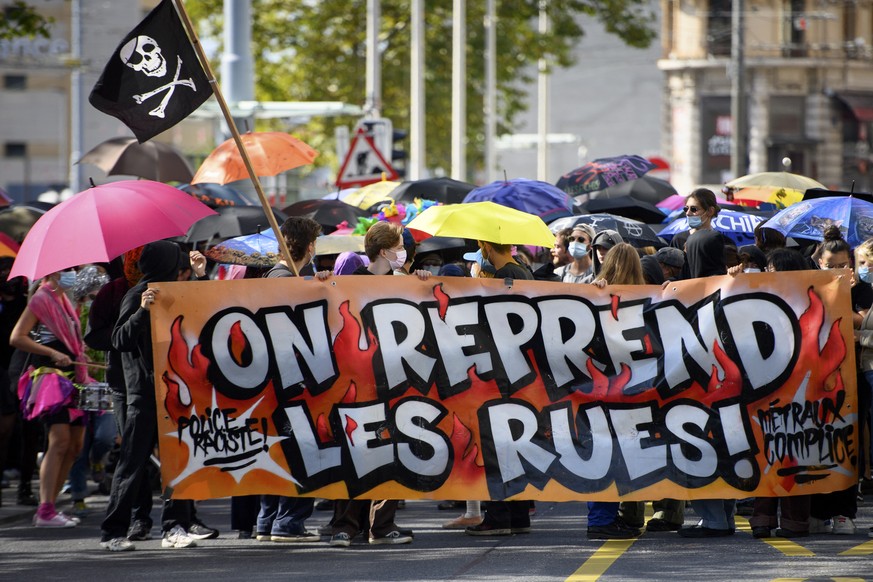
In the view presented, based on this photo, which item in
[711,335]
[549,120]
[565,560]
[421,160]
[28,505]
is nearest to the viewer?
[565,560]

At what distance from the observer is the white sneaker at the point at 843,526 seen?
29.3 feet

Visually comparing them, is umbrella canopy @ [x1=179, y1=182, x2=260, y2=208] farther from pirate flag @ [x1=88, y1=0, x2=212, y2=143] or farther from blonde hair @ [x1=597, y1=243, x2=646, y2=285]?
blonde hair @ [x1=597, y1=243, x2=646, y2=285]

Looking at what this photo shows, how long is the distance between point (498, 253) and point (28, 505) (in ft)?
13.9

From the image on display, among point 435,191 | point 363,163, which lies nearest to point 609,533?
point 435,191

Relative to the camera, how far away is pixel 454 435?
8688 millimetres

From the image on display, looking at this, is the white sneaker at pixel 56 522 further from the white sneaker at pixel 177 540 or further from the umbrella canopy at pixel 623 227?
the umbrella canopy at pixel 623 227

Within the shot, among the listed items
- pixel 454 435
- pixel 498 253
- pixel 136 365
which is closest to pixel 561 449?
pixel 454 435

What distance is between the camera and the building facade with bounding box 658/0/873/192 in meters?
54.0

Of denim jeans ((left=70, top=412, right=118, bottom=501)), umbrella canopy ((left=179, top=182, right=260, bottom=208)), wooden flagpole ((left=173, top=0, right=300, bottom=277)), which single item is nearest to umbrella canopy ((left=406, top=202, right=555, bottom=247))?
wooden flagpole ((left=173, top=0, right=300, bottom=277))

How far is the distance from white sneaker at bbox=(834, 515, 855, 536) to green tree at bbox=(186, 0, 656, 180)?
27.1m

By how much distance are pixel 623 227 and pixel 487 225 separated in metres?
3.31

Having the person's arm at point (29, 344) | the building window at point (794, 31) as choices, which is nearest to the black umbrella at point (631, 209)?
the person's arm at point (29, 344)

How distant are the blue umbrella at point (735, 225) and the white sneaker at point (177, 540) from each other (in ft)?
16.9

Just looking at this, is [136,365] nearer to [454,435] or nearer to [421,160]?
[454,435]
